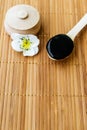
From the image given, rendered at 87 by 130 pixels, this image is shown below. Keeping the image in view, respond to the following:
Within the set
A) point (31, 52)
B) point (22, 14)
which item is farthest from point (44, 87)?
point (22, 14)

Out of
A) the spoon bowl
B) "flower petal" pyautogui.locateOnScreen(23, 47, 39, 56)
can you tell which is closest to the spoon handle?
the spoon bowl

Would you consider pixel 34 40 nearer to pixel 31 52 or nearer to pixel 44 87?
pixel 31 52

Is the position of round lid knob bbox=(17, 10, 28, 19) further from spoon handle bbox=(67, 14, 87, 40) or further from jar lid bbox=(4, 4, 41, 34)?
spoon handle bbox=(67, 14, 87, 40)

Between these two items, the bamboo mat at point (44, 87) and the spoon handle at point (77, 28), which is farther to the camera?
the spoon handle at point (77, 28)

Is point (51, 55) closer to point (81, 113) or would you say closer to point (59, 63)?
point (59, 63)

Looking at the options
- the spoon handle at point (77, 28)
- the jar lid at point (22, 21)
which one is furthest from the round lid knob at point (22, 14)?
the spoon handle at point (77, 28)

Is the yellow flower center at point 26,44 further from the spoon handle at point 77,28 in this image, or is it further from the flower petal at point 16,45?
the spoon handle at point 77,28

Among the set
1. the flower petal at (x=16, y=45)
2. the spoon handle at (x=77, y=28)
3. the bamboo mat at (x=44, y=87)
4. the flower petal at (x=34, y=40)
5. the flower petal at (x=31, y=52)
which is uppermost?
the spoon handle at (x=77, y=28)
